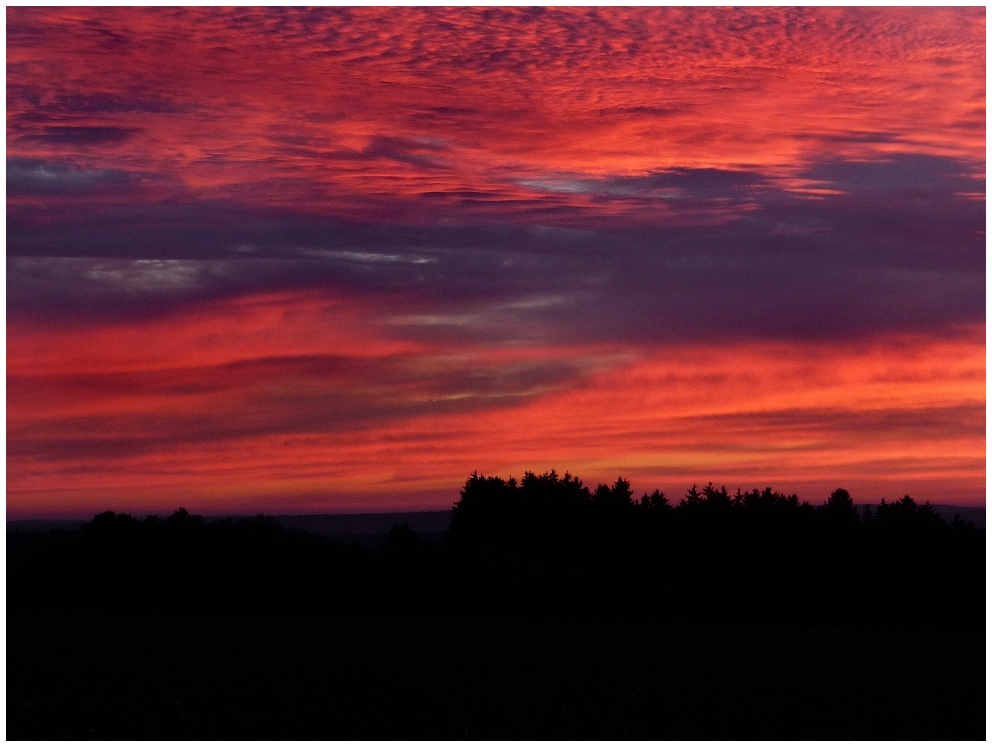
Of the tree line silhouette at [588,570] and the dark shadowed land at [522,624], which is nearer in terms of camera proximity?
the dark shadowed land at [522,624]

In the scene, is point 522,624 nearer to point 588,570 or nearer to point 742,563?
point 588,570

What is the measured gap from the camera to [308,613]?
35406 mm

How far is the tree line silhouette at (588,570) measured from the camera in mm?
36938

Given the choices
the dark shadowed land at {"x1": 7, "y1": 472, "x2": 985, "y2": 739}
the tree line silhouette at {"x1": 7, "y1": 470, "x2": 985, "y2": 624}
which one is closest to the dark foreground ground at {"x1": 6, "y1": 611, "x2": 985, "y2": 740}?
the dark shadowed land at {"x1": 7, "y1": 472, "x2": 985, "y2": 739}

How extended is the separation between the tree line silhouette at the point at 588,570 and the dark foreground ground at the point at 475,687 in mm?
10901

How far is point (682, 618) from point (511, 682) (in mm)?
17616

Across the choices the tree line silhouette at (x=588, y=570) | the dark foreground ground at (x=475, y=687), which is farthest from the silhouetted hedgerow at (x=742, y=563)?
the dark foreground ground at (x=475, y=687)

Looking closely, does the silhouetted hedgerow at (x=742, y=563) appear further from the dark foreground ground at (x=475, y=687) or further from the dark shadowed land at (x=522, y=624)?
the dark foreground ground at (x=475, y=687)

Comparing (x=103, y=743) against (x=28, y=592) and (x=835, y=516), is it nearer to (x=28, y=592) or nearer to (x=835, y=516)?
(x=28, y=592)

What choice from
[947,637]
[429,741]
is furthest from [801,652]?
[429,741]

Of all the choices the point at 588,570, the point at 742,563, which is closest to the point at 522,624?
the point at 588,570

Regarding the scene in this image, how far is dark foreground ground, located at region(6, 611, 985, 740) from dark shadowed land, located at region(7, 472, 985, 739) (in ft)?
0.21

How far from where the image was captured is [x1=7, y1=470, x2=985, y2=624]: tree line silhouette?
121 feet

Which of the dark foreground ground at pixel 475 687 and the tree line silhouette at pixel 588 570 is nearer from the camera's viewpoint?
the dark foreground ground at pixel 475 687
